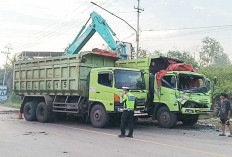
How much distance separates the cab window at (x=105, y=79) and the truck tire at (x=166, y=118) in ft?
8.72

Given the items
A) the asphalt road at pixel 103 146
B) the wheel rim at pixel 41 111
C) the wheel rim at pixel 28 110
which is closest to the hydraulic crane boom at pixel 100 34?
the wheel rim at pixel 28 110

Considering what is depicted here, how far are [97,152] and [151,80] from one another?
23.2 feet

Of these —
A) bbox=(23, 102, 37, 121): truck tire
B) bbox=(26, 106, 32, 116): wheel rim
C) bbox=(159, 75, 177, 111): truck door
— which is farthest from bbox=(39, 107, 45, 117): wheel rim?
bbox=(159, 75, 177, 111): truck door

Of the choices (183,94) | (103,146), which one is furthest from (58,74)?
(103,146)

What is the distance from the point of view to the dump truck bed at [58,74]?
1363cm

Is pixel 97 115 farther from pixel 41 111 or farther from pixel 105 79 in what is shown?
pixel 41 111

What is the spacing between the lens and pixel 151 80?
1413cm

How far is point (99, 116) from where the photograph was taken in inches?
498

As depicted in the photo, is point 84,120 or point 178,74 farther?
point 84,120

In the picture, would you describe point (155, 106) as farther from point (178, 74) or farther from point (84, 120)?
point (84, 120)

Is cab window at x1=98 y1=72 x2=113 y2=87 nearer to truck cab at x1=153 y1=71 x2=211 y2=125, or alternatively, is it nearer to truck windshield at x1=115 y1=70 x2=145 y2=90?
truck windshield at x1=115 y1=70 x2=145 y2=90

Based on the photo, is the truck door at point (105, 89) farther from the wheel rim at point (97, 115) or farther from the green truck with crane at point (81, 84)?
the wheel rim at point (97, 115)

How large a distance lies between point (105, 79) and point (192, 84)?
12.5 ft

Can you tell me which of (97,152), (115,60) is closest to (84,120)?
(115,60)
